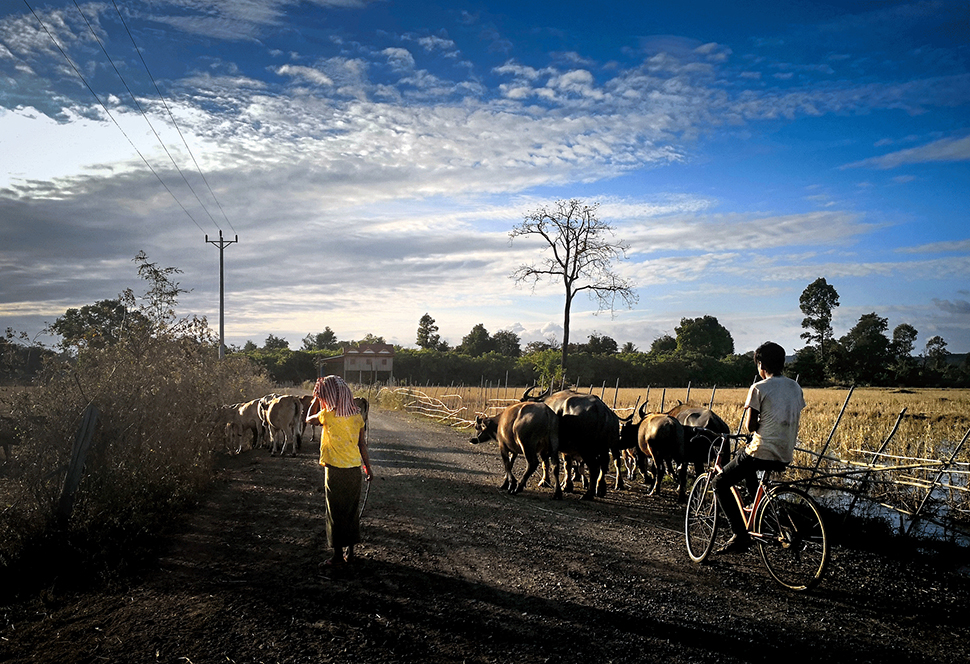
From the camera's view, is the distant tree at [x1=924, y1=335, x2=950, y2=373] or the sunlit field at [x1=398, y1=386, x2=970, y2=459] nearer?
the sunlit field at [x1=398, y1=386, x2=970, y2=459]

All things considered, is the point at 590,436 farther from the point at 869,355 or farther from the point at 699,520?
the point at 869,355

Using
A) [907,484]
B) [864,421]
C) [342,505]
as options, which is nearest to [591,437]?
[907,484]

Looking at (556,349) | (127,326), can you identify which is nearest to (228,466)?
(127,326)

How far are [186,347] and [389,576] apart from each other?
8.71 meters

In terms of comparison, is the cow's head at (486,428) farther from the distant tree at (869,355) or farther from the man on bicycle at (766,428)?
the distant tree at (869,355)

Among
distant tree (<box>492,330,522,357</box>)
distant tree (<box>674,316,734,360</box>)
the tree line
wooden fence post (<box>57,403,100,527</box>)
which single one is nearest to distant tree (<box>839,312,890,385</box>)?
the tree line

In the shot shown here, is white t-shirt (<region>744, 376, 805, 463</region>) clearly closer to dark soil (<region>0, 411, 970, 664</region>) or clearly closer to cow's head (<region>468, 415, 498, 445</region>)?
dark soil (<region>0, 411, 970, 664</region>)

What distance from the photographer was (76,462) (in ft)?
20.9

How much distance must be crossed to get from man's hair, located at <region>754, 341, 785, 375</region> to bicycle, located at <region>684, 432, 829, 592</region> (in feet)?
2.41

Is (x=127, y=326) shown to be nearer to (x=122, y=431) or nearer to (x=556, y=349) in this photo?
(x=122, y=431)

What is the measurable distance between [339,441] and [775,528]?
4343mm

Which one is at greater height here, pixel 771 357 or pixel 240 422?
pixel 771 357

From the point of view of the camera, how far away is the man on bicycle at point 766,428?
564cm

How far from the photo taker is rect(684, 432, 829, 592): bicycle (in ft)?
17.7
